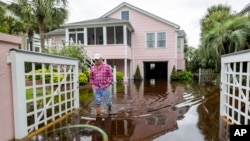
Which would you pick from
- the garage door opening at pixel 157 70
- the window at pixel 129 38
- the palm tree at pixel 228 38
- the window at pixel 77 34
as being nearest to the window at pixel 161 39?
the window at pixel 129 38

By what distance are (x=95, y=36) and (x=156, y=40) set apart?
5651 mm

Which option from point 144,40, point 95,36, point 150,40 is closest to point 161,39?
point 150,40

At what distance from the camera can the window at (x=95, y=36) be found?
17.6m

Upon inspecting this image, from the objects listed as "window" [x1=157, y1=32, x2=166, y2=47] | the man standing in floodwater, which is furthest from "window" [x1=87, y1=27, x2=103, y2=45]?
the man standing in floodwater

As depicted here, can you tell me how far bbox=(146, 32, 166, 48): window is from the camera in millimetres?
18573

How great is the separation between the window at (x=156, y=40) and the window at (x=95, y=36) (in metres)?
4.42

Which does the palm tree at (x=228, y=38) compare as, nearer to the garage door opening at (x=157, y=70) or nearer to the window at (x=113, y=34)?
the window at (x=113, y=34)

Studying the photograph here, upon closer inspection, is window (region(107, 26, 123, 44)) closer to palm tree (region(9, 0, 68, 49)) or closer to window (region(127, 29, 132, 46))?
window (region(127, 29, 132, 46))

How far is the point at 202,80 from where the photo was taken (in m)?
17.5

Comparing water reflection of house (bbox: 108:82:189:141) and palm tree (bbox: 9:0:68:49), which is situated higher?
palm tree (bbox: 9:0:68:49)

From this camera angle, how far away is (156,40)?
61.4ft

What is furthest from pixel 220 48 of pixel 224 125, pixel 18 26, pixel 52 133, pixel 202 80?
pixel 18 26

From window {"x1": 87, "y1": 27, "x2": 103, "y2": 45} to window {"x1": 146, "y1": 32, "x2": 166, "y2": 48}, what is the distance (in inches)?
174

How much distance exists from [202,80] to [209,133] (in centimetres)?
1438
